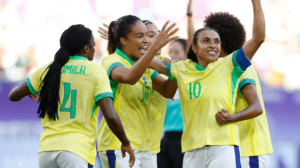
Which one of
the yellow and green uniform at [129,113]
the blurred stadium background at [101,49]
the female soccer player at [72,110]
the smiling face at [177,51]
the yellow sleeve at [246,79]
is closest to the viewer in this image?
the female soccer player at [72,110]

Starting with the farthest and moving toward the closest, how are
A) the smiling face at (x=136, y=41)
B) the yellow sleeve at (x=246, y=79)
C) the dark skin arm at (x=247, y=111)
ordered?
1. the smiling face at (x=136, y=41)
2. the yellow sleeve at (x=246, y=79)
3. the dark skin arm at (x=247, y=111)

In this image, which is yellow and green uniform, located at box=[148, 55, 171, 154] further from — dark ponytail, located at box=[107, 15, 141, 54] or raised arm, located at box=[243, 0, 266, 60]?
raised arm, located at box=[243, 0, 266, 60]

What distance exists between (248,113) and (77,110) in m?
1.35

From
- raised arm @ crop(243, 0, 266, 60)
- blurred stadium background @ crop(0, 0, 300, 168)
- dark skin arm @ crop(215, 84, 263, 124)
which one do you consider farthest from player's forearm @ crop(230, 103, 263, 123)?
blurred stadium background @ crop(0, 0, 300, 168)

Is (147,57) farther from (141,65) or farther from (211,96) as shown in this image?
(211,96)

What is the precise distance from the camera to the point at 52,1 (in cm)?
642

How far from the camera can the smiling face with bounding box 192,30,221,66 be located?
10.4ft

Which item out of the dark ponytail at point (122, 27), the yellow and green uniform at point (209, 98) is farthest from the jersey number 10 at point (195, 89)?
the dark ponytail at point (122, 27)

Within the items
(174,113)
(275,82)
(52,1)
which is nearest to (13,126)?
(52,1)

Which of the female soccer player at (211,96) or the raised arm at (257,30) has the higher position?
the raised arm at (257,30)

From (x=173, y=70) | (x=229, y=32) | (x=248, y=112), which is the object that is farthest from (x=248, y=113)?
(x=229, y=32)

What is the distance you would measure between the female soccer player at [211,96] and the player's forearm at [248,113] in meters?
0.07

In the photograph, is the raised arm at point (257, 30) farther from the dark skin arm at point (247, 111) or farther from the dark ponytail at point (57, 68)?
the dark ponytail at point (57, 68)

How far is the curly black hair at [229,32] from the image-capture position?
3.54 meters
